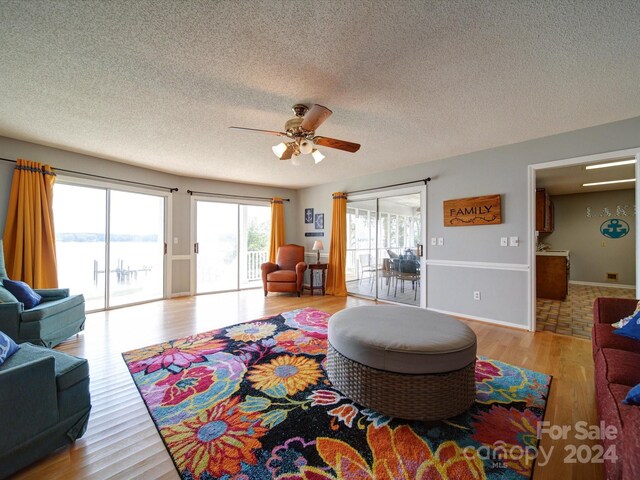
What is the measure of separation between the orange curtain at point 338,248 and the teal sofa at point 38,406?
4254 millimetres

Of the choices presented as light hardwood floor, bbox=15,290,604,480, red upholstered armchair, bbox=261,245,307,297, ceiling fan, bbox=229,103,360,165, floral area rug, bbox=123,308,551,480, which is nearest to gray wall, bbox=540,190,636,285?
light hardwood floor, bbox=15,290,604,480

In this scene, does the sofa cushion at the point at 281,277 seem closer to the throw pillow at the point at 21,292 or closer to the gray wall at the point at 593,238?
the throw pillow at the point at 21,292

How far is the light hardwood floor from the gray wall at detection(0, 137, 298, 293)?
111cm

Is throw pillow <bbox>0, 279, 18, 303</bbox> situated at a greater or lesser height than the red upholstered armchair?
greater

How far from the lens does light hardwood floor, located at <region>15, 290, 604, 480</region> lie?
1286mm

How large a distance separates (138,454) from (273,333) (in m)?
1.73

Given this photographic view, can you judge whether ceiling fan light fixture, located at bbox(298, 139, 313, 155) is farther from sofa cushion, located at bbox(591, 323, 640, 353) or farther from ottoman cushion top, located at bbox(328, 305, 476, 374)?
sofa cushion, located at bbox(591, 323, 640, 353)

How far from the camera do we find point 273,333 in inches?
120

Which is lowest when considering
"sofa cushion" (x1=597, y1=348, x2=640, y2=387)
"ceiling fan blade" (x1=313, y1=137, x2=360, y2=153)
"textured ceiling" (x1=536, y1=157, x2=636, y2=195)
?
"sofa cushion" (x1=597, y1=348, x2=640, y2=387)

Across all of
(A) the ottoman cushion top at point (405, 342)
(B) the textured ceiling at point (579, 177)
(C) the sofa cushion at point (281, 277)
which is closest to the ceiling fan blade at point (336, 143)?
(A) the ottoman cushion top at point (405, 342)

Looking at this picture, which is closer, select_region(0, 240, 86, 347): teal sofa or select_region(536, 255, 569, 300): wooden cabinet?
select_region(0, 240, 86, 347): teal sofa

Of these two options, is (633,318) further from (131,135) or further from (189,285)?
(189,285)

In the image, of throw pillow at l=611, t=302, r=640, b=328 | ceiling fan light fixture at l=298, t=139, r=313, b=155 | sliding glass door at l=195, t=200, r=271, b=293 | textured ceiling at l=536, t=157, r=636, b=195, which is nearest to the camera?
throw pillow at l=611, t=302, r=640, b=328

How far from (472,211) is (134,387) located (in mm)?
4313
